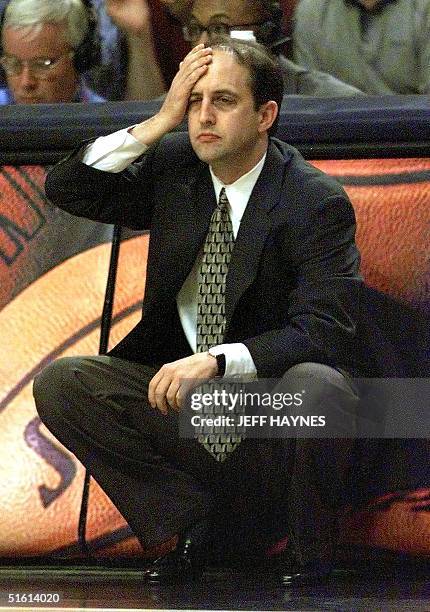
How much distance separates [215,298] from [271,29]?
2.54 feet

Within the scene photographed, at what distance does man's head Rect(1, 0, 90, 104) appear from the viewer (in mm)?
2883

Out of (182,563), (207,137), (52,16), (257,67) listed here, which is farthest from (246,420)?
(52,16)

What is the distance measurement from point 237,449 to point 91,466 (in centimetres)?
26

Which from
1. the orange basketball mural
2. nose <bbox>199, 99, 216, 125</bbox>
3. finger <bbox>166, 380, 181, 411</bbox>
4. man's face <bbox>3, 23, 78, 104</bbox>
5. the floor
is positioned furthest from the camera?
man's face <bbox>3, 23, 78, 104</bbox>

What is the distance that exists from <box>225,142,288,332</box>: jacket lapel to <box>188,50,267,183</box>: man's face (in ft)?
0.27

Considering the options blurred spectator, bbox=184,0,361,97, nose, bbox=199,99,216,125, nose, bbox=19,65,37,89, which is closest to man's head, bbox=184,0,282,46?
blurred spectator, bbox=184,0,361,97

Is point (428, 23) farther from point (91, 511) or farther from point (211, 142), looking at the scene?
point (91, 511)

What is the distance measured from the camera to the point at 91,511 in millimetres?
2480

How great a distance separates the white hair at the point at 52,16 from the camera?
2.91m

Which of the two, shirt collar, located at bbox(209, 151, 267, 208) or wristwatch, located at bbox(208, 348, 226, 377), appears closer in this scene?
wristwatch, located at bbox(208, 348, 226, 377)

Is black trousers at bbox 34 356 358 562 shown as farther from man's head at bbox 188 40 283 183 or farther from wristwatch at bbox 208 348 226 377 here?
man's head at bbox 188 40 283 183

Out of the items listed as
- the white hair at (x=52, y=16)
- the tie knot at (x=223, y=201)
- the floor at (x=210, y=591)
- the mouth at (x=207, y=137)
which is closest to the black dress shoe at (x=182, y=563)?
the floor at (x=210, y=591)

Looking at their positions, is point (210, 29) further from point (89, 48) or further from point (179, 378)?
point (179, 378)

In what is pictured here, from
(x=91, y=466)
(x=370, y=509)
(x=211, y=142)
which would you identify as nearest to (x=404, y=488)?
(x=370, y=509)
